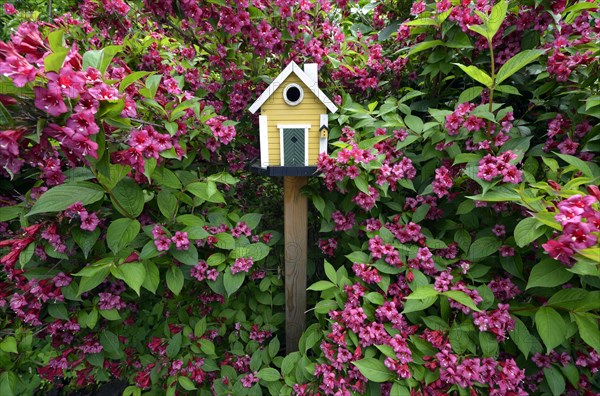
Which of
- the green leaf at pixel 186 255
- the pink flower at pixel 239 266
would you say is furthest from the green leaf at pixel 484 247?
the green leaf at pixel 186 255

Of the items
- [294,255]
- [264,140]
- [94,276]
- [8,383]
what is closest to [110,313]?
[94,276]

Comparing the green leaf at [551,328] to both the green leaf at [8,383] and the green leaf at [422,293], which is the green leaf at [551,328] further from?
the green leaf at [8,383]

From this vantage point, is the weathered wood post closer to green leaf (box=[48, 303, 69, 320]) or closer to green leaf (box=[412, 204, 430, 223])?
green leaf (box=[412, 204, 430, 223])

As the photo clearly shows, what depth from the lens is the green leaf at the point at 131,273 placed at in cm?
111

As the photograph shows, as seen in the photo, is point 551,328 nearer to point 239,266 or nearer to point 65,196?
point 239,266

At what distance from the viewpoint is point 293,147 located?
4.60ft

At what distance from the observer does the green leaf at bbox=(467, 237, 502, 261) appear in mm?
1238

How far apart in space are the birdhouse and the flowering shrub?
0.15m

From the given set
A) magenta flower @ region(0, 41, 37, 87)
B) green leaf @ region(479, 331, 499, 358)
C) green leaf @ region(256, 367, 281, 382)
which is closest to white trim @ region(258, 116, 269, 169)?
magenta flower @ region(0, 41, 37, 87)

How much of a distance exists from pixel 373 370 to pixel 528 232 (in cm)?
73

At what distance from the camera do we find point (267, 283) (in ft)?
→ 5.74

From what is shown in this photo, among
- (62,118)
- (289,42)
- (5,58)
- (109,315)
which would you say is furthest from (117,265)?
(289,42)

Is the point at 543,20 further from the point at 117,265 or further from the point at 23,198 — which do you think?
the point at 23,198

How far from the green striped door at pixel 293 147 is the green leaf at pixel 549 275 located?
0.94m
